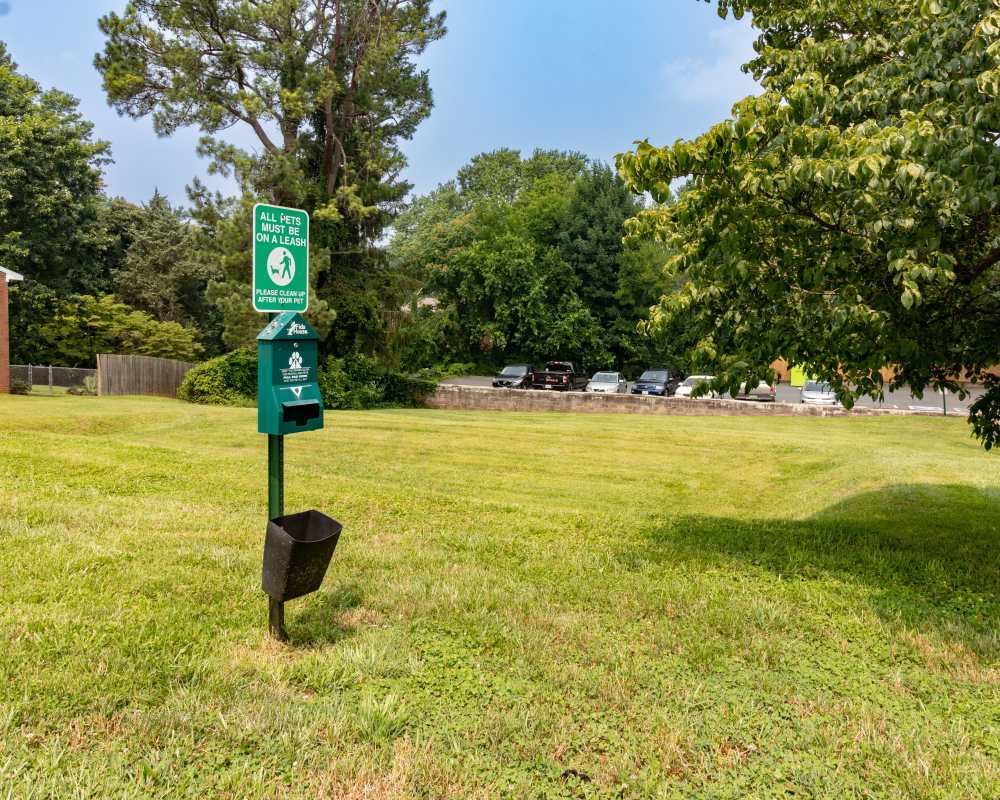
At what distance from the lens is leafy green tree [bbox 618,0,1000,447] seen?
4.12 metres

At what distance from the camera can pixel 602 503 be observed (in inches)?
391

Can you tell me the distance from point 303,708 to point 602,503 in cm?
720

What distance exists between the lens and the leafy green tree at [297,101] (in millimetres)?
24109

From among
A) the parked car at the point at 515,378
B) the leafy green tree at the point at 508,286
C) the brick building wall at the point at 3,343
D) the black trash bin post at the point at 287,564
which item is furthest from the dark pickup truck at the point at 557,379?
the black trash bin post at the point at 287,564

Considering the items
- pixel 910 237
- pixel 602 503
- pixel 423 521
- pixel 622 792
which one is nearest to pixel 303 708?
pixel 622 792

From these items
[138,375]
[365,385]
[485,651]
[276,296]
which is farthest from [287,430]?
[138,375]

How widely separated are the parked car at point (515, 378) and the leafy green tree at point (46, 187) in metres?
21.4

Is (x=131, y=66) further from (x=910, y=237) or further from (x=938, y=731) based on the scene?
(x=938, y=731)

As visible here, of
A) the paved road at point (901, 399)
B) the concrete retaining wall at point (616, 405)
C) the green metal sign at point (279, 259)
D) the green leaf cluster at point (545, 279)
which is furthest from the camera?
the green leaf cluster at point (545, 279)

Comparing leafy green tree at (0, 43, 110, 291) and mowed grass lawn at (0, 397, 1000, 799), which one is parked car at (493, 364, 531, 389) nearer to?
leafy green tree at (0, 43, 110, 291)

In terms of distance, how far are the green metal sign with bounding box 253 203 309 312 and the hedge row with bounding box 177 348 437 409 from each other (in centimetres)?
2098

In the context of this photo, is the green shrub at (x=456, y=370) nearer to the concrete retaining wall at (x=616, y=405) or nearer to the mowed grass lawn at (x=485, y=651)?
the concrete retaining wall at (x=616, y=405)

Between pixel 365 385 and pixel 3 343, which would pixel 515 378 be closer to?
pixel 365 385

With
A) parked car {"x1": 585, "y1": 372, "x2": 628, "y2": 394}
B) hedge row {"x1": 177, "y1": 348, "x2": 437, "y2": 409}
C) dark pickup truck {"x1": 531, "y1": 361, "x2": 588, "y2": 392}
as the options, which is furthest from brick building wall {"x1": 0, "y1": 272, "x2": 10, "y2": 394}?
parked car {"x1": 585, "y1": 372, "x2": 628, "y2": 394}
